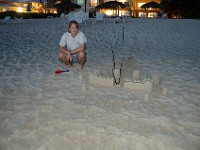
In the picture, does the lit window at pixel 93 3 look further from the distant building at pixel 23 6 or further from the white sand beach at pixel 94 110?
the white sand beach at pixel 94 110

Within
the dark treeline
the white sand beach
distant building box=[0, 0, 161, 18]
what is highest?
distant building box=[0, 0, 161, 18]

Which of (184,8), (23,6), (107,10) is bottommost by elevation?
(184,8)

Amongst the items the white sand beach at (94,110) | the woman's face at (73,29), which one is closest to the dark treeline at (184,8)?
the white sand beach at (94,110)

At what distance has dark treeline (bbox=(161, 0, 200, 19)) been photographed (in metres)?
29.4

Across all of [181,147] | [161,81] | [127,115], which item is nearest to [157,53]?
[161,81]

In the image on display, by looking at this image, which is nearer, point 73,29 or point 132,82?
point 132,82

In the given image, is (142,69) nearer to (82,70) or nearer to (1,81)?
(82,70)

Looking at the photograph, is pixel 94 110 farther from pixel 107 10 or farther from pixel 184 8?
pixel 107 10

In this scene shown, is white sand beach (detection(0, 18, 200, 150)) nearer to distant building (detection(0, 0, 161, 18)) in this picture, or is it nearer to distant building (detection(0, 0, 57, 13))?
distant building (detection(0, 0, 57, 13))

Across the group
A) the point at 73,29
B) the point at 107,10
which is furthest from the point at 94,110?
the point at 107,10

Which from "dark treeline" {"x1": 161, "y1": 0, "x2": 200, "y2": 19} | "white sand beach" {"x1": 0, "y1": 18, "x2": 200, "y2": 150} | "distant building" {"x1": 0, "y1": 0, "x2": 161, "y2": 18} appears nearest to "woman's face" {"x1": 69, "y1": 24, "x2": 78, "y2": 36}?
Result: "white sand beach" {"x1": 0, "y1": 18, "x2": 200, "y2": 150}

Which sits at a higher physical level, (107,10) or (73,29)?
(107,10)

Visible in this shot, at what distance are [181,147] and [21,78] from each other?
11.0ft

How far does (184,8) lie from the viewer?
105 ft
